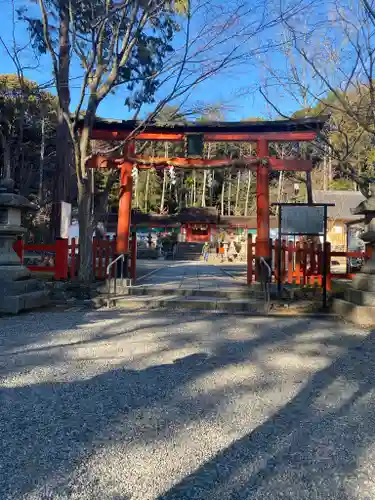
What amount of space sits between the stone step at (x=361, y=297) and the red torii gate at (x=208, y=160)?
3021mm

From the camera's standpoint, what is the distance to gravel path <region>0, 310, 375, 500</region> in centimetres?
211

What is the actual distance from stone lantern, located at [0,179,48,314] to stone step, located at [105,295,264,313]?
1.44m

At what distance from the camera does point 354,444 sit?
256 centimetres

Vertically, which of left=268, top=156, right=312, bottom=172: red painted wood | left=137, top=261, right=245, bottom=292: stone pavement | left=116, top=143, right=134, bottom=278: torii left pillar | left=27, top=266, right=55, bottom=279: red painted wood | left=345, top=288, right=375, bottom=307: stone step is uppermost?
left=268, top=156, right=312, bottom=172: red painted wood

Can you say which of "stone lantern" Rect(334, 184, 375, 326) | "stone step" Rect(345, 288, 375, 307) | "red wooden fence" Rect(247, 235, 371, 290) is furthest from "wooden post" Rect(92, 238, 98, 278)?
"stone step" Rect(345, 288, 375, 307)

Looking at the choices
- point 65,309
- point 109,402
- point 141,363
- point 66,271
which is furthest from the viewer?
point 66,271

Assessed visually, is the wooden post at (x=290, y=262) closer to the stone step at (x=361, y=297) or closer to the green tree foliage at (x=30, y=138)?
the stone step at (x=361, y=297)

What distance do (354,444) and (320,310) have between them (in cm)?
484

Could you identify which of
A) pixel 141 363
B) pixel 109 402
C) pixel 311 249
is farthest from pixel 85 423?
pixel 311 249

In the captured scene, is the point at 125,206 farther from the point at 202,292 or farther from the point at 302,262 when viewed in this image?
the point at 302,262

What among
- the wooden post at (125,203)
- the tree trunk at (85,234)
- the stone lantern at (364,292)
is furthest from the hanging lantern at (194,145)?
the stone lantern at (364,292)

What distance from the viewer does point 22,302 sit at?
6.57m

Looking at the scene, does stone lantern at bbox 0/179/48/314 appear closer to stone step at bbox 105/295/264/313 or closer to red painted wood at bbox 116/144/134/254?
stone step at bbox 105/295/264/313

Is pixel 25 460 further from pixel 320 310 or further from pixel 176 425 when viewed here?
pixel 320 310
